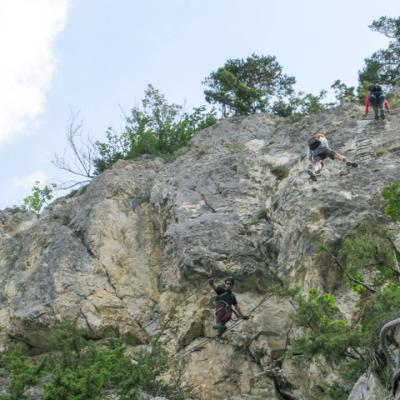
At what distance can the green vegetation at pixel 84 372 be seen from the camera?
10695 millimetres

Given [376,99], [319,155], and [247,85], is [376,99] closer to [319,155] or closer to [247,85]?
[319,155]

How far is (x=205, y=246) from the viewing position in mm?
16078

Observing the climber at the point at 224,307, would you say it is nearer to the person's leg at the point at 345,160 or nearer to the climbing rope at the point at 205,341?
the climbing rope at the point at 205,341

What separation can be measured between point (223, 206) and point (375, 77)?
14.2 m

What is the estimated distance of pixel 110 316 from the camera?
16.3 m

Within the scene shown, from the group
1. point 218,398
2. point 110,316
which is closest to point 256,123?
point 110,316

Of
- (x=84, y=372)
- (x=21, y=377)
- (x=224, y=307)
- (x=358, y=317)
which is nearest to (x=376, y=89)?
(x=224, y=307)

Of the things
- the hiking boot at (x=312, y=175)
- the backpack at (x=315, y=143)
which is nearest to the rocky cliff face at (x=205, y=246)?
the hiking boot at (x=312, y=175)

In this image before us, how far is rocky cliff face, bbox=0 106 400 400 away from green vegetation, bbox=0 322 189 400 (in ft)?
3.48

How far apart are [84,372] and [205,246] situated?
570 centimetres

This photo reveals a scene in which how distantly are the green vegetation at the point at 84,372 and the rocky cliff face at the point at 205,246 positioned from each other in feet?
3.48

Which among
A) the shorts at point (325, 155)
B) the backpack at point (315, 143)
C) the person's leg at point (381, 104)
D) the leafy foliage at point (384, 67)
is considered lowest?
the shorts at point (325, 155)

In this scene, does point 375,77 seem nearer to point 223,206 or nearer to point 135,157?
point 135,157

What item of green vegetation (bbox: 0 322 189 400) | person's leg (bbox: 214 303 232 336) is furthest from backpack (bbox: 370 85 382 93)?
green vegetation (bbox: 0 322 189 400)
